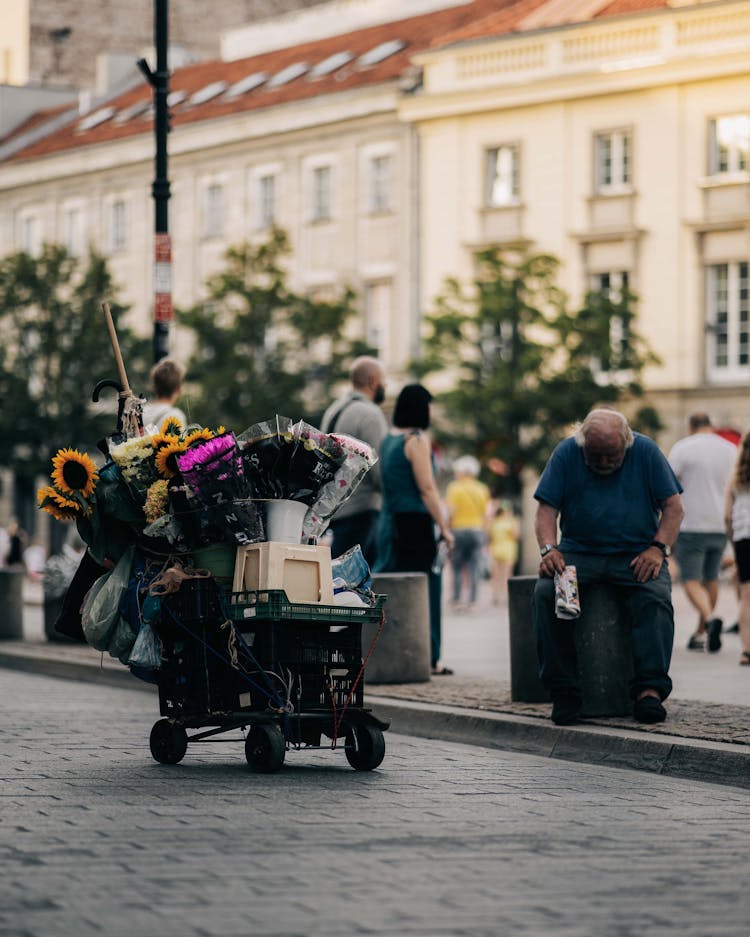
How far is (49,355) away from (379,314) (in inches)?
301

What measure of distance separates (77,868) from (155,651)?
9.70 ft

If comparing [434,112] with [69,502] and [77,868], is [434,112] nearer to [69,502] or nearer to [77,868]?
[69,502]

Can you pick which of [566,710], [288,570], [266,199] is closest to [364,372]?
[566,710]

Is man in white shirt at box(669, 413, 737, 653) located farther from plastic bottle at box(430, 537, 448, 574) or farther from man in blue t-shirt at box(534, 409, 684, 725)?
man in blue t-shirt at box(534, 409, 684, 725)

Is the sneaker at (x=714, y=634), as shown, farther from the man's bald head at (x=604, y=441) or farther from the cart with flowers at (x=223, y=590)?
the cart with flowers at (x=223, y=590)

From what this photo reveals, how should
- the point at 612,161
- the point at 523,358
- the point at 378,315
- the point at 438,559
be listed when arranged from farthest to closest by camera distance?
the point at 378,315 < the point at 612,161 < the point at 523,358 < the point at 438,559

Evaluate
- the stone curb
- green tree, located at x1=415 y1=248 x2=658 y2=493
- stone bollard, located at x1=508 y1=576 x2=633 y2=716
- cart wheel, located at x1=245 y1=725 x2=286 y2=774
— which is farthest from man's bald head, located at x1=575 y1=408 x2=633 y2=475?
green tree, located at x1=415 y1=248 x2=658 y2=493

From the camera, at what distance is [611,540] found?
37.7ft

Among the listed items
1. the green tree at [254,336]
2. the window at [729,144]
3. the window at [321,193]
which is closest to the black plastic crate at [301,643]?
the green tree at [254,336]

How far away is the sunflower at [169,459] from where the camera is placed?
9.88 meters

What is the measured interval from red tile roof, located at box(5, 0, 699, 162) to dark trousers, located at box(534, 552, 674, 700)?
120 ft

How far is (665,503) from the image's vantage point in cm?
1155

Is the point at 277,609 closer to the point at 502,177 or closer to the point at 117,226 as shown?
the point at 502,177

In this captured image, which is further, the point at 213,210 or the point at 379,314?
the point at 213,210
